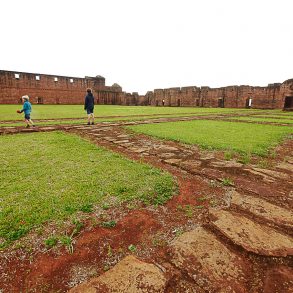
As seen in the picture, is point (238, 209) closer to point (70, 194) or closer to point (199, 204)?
point (199, 204)

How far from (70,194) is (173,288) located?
160 centimetres

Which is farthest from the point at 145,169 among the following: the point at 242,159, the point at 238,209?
the point at 242,159

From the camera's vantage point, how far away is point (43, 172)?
312 cm

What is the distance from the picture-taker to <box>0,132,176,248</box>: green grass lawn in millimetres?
2004

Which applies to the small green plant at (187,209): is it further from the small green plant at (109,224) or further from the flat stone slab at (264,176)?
the flat stone slab at (264,176)

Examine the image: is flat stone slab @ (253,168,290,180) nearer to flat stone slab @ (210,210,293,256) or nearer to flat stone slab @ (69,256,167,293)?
flat stone slab @ (210,210,293,256)

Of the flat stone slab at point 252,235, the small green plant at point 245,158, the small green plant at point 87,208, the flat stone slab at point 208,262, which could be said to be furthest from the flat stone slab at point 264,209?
the small green plant at point 87,208

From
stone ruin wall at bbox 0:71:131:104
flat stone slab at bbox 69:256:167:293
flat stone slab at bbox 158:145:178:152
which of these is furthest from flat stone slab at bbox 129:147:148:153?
stone ruin wall at bbox 0:71:131:104

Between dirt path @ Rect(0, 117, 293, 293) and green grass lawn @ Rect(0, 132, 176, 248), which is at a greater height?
green grass lawn @ Rect(0, 132, 176, 248)

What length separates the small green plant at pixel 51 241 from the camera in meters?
1.65

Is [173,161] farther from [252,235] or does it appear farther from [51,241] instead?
[51,241]

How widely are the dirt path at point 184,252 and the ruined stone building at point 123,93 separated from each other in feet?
91.3

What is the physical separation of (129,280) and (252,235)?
3.78ft

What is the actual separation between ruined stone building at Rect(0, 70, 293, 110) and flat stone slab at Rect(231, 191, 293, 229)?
90.1 feet
